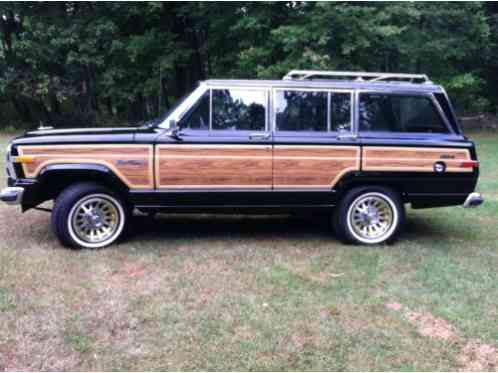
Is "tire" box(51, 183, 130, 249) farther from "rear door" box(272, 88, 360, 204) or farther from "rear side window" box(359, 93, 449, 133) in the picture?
"rear side window" box(359, 93, 449, 133)

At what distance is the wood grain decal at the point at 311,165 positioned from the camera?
18.5ft

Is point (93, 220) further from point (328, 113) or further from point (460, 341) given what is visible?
point (460, 341)

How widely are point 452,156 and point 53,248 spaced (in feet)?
14.7

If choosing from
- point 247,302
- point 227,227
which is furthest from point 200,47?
point 247,302

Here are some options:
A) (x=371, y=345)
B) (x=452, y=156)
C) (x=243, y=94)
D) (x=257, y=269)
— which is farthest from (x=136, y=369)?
(x=452, y=156)

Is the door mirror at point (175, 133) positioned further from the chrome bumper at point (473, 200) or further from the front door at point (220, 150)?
the chrome bumper at point (473, 200)

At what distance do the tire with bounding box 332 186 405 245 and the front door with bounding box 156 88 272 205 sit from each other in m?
0.94

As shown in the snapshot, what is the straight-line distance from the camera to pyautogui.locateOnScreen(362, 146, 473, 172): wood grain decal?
5.77 metres

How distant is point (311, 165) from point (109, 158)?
85.1 inches

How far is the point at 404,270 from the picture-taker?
512 centimetres

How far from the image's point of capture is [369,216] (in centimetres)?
594

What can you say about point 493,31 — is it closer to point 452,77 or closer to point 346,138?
point 452,77

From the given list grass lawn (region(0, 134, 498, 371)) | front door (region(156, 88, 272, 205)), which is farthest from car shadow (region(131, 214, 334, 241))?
front door (region(156, 88, 272, 205))

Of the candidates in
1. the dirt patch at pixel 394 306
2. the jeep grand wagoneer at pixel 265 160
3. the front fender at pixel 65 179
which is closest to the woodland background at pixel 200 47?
the jeep grand wagoneer at pixel 265 160
